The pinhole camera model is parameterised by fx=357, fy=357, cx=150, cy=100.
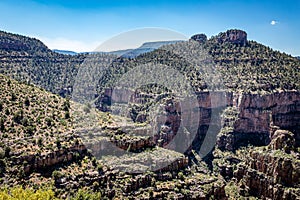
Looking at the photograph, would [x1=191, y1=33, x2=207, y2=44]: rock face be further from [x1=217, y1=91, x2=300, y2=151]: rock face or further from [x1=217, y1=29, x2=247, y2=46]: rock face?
[x1=217, y1=91, x2=300, y2=151]: rock face

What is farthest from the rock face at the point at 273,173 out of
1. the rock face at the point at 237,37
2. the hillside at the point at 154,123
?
the rock face at the point at 237,37

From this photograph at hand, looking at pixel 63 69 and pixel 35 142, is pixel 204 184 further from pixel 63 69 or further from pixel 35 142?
pixel 63 69

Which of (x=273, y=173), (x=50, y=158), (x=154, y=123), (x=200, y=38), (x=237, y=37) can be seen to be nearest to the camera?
A: (x=50, y=158)

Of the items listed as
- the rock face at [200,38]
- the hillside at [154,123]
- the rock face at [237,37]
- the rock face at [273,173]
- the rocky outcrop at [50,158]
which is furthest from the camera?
the rock face at [200,38]

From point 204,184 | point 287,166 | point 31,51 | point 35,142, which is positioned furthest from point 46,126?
point 31,51

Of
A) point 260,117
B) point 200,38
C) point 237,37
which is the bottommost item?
point 260,117

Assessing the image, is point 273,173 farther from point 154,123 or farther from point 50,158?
point 50,158

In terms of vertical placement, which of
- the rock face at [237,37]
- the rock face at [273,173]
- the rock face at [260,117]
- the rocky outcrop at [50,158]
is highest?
the rock face at [237,37]

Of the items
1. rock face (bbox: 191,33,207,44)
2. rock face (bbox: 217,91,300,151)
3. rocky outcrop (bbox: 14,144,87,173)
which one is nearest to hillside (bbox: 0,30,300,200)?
rocky outcrop (bbox: 14,144,87,173)

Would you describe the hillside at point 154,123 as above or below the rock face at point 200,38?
below

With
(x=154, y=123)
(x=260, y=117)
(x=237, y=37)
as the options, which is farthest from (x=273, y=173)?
(x=237, y=37)

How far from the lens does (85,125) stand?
6169cm

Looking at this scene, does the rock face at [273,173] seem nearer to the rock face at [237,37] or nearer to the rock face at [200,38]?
the rock face at [237,37]

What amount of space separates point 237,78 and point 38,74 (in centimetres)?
6892
